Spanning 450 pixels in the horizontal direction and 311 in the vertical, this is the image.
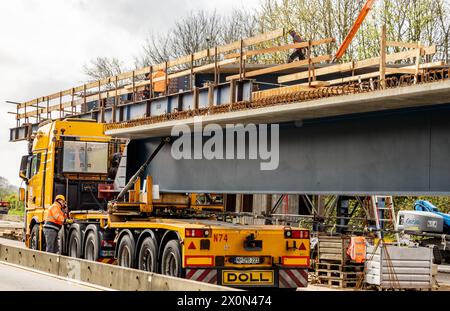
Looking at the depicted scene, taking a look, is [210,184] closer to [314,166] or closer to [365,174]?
[314,166]

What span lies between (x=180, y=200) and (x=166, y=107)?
5.36 meters

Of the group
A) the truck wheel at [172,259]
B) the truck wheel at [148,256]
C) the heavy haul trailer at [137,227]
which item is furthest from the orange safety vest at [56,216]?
the truck wheel at [172,259]

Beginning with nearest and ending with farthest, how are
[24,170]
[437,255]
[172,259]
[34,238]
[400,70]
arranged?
[172,259]
[400,70]
[34,238]
[24,170]
[437,255]

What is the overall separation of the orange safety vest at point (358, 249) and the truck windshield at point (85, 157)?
7.94 meters

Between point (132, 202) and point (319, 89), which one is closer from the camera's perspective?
point (319, 89)

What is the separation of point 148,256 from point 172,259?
4.26ft

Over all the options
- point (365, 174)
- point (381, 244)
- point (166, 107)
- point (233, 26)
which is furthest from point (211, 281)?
point (233, 26)

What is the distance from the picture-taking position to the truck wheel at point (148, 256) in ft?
62.1

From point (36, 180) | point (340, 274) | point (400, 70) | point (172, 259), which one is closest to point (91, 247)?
point (36, 180)

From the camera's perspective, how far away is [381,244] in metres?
21.9

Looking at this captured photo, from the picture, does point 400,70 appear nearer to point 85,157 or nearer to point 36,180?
point 85,157

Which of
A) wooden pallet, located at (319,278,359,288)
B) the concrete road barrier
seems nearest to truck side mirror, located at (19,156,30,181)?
the concrete road barrier

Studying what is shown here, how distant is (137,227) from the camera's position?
66.0 feet
